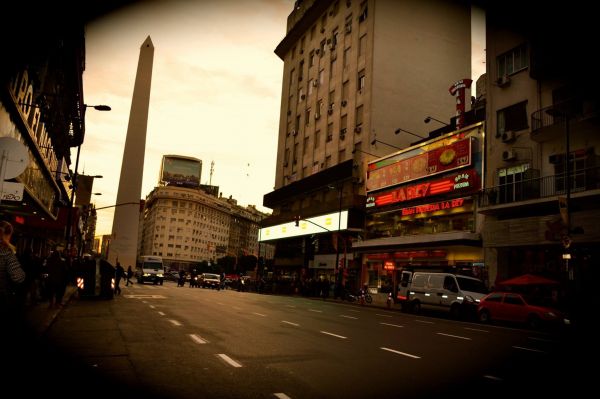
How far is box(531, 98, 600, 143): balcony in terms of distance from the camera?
21.8 metres

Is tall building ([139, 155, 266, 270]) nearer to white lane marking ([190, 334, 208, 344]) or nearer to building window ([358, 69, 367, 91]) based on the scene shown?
building window ([358, 69, 367, 91])

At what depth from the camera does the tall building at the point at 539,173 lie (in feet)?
70.3

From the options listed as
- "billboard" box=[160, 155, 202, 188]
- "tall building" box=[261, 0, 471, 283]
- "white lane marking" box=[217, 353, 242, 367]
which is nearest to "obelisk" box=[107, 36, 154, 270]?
"tall building" box=[261, 0, 471, 283]

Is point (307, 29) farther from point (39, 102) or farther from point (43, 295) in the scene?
point (43, 295)

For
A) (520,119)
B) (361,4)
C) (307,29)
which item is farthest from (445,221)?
(307,29)

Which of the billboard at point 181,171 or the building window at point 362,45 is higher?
the billboard at point 181,171

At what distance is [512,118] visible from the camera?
2769 centimetres

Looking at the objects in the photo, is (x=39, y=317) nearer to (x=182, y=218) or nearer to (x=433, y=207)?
(x=433, y=207)

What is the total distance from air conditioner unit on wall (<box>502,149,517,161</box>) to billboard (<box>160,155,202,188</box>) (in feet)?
414

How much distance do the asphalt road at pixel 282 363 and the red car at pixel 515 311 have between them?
489cm

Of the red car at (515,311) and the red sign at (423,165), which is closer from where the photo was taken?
the red car at (515,311)

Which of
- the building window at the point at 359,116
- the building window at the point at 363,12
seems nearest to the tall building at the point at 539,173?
the building window at the point at 359,116

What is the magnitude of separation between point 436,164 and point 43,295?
25594 mm

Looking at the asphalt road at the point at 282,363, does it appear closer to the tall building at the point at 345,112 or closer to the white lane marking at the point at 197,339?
the white lane marking at the point at 197,339
